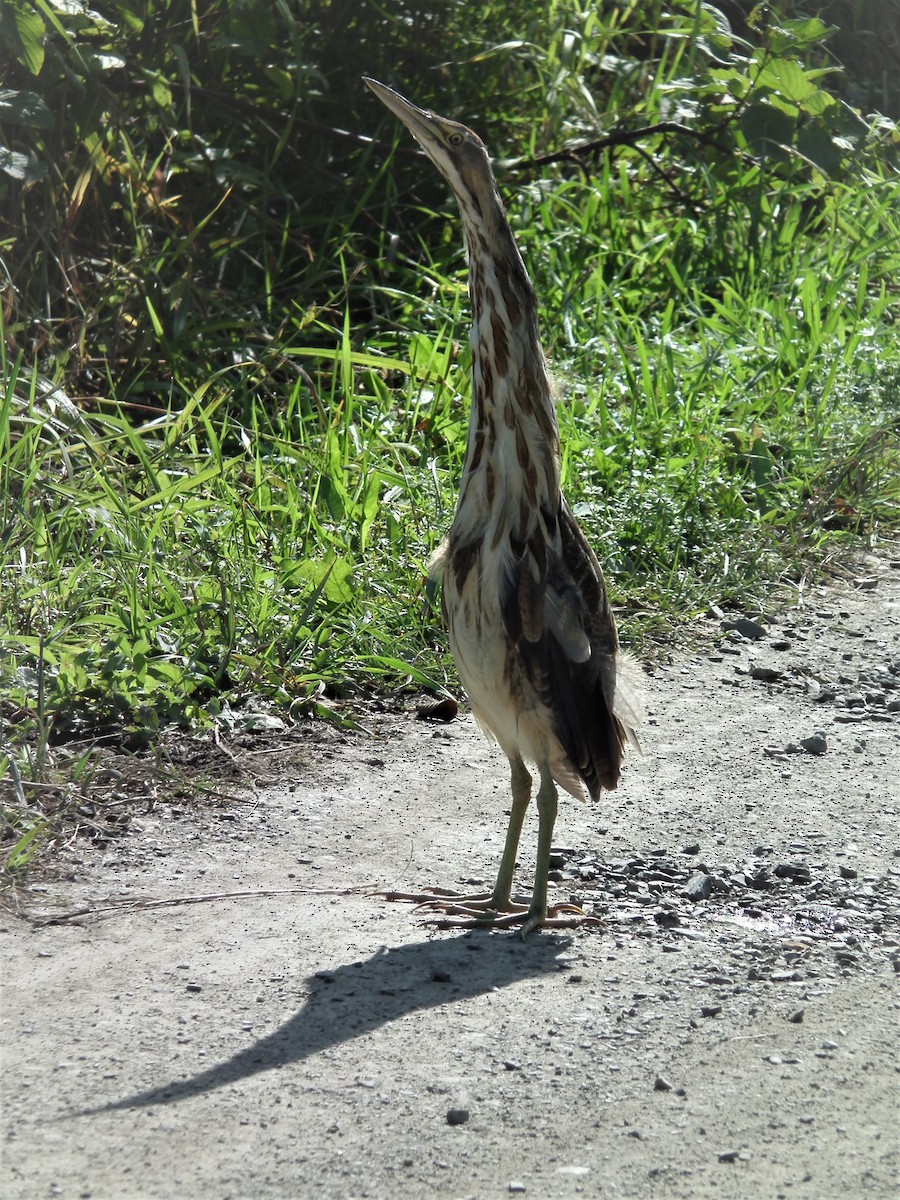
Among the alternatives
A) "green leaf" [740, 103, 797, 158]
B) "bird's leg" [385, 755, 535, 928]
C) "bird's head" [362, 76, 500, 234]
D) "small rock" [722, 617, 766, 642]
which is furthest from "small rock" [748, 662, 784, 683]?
"green leaf" [740, 103, 797, 158]

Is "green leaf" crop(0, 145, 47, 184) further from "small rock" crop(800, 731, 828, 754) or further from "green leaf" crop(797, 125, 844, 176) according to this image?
"green leaf" crop(797, 125, 844, 176)

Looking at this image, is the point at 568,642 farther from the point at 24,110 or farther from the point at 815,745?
the point at 24,110

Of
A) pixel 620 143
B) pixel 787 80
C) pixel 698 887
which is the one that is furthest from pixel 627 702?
pixel 620 143

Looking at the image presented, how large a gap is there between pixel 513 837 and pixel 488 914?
19 centimetres

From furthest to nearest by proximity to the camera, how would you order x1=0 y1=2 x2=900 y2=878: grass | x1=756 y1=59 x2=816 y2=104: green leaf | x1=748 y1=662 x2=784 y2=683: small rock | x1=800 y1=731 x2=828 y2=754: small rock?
x1=756 y1=59 x2=816 y2=104: green leaf < x1=748 y1=662 x2=784 y2=683: small rock < x1=0 y1=2 x2=900 y2=878: grass < x1=800 y1=731 x2=828 y2=754: small rock

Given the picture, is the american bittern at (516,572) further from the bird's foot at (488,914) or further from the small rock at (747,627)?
the small rock at (747,627)

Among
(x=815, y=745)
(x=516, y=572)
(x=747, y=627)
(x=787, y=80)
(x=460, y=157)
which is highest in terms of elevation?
(x=460, y=157)

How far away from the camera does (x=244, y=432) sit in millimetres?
6055

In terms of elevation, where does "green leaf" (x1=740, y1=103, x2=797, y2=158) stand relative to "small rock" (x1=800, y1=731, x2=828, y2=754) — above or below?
above

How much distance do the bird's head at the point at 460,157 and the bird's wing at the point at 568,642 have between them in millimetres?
758

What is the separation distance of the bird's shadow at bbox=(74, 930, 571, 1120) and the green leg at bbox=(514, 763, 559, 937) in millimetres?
46

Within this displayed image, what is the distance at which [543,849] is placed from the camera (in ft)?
12.0

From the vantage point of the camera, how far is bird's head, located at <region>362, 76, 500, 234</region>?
3.46 meters

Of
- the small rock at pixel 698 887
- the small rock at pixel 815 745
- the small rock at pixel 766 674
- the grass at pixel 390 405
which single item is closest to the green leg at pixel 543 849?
the small rock at pixel 698 887
